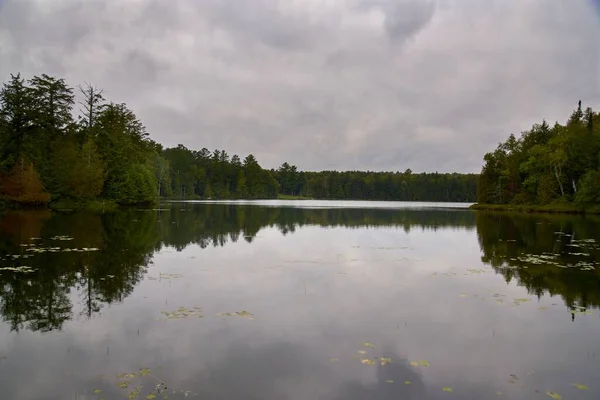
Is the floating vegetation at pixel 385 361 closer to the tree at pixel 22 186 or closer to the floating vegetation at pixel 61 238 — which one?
the floating vegetation at pixel 61 238

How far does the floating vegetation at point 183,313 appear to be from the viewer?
10914 mm

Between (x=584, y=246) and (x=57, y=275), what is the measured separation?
91.2 ft

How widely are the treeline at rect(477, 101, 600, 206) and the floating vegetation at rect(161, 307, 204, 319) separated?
67.0 metres

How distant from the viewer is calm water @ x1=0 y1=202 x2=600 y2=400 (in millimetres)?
7215

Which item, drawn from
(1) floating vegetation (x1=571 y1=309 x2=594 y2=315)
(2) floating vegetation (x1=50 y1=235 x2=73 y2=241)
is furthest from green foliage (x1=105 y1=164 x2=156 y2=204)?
(1) floating vegetation (x1=571 y1=309 x2=594 y2=315)

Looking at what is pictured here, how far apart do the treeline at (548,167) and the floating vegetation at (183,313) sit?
6695 centimetres

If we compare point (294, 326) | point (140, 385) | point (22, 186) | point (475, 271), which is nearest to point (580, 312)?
point (475, 271)

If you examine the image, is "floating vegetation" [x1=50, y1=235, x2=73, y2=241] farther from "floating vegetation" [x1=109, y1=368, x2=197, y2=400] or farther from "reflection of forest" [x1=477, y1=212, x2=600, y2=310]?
"reflection of forest" [x1=477, y1=212, x2=600, y2=310]

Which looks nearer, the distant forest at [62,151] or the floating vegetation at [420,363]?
the floating vegetation at [420,363]

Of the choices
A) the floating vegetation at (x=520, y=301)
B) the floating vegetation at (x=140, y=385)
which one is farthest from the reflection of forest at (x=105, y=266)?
the floating vegetation at (x=140, y=385)

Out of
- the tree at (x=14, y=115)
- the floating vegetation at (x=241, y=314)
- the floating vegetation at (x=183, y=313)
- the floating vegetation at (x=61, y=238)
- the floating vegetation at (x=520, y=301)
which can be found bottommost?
the floating vegetation at (x=520, y=301)

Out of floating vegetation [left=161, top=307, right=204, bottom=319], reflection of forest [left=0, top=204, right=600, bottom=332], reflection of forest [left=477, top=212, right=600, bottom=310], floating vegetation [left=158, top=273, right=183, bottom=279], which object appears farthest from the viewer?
floating vegetation [left=158, top=273, right=183, bottom=279]

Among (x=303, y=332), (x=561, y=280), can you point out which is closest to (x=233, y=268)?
(x=303, y=332)

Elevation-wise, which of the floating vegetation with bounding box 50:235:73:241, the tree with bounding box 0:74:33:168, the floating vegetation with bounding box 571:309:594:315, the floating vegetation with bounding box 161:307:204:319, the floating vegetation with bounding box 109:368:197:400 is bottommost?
the floating vegetation with bounding box 571:309:594:315
